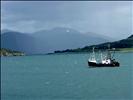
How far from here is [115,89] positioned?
209 ft

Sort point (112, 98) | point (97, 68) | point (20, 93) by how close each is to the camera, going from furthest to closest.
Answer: point (97, 68)
point (20, 93)
point (112, 98)

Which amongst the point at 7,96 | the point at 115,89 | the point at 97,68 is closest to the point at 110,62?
the point at 97,68

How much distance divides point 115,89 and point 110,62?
61944 mm

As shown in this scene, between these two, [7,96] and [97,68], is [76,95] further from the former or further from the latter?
[97,68]

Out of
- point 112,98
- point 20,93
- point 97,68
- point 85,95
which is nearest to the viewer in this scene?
point 112,98

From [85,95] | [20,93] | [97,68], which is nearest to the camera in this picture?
[85,95]

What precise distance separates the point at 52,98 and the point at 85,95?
4.72m

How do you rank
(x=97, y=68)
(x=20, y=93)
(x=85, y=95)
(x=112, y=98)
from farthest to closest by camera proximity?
(x=97, y=68) → (x=20, y=93) → (x=85, y=95) → (x=112, y=98)

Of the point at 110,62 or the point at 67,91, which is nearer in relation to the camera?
the point at 67,91

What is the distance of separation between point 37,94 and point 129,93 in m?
11.9

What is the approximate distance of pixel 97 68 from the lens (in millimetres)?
121875

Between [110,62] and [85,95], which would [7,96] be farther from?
[110,62]

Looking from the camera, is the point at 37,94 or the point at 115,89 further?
the point at 115,89

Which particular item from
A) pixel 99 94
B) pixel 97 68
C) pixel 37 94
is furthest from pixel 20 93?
pixel 97 68
